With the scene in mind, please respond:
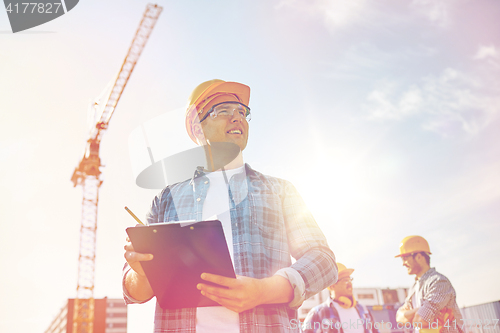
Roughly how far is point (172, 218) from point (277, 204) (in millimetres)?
623

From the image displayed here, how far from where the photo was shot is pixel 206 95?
2643mm

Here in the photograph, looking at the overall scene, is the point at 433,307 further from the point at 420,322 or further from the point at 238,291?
the point at 238,291

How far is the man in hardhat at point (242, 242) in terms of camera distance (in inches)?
70.7

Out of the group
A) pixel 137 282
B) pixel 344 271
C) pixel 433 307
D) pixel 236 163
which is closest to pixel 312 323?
pixel 344 271

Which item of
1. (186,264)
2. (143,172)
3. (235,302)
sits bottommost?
(235,302)

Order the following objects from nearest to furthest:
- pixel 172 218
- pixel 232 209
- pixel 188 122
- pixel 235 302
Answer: pixel 235 302
pixel 232 209
pixel 172 218
pixel 188 122

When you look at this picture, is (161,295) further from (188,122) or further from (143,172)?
(188,122)

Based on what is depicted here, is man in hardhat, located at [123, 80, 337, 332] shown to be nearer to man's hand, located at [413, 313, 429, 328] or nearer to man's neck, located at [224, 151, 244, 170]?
man's neck, located at [224, 151, 244, 170]

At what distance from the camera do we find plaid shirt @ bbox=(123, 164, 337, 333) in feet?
6.22

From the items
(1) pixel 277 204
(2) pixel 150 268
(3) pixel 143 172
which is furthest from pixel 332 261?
(3) pixel 143 172

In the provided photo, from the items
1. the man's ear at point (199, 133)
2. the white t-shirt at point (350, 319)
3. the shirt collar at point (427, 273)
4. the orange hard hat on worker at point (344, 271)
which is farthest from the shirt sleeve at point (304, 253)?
the orange hard hat on worker at point (344, 271)

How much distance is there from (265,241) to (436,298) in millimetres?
4905

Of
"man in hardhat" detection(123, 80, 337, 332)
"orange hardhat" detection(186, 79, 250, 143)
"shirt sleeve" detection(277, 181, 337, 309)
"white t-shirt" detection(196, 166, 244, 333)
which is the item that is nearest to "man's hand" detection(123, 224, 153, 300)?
"man in hardhat" detection(123, 80, 337, 332)

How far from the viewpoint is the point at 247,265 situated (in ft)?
6.41
